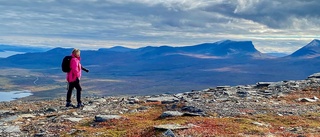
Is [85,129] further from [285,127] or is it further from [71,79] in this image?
[285,127]

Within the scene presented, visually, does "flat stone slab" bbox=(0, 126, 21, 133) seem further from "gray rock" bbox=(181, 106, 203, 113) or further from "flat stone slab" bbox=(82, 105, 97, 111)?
"gray rock" bbox=(181, 106, 203, 113)

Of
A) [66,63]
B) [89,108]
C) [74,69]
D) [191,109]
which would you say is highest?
[66,63]

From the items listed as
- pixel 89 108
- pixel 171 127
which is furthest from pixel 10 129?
pixel 171 127

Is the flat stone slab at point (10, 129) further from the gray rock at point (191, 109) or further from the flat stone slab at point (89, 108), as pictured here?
the gray rock at point (191, 109)

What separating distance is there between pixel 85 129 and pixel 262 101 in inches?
651

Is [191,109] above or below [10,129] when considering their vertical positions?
above

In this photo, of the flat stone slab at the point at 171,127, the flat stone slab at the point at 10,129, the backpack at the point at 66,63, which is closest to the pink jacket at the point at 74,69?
the backpack at the point at 66,63

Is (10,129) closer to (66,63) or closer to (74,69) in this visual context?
(66,63)

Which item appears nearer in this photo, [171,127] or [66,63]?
[171,127]

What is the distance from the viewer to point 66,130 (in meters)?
19.5

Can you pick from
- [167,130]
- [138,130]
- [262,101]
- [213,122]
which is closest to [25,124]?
[138,130]

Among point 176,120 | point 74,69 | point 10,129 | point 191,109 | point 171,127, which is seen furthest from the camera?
point 74,69

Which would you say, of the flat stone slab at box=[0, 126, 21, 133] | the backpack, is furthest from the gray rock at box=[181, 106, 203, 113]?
the flat stone slab at box=[0, 126, 21, 133]

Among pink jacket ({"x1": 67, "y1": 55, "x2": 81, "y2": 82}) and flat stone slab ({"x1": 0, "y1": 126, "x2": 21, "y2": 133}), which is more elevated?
pink jacket ({"x1": 67, "y1": 55, "x2": 81, "y2": 82})
